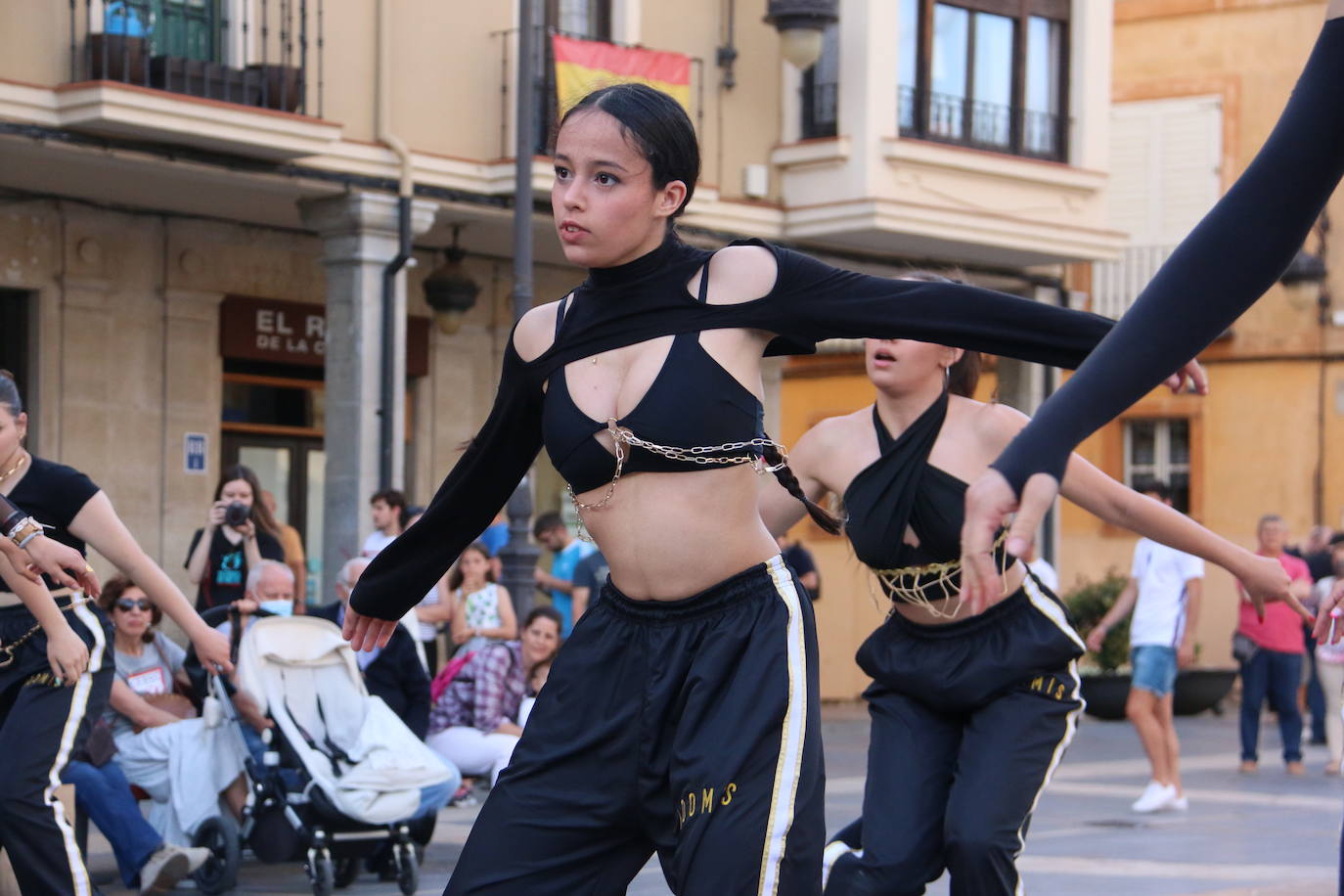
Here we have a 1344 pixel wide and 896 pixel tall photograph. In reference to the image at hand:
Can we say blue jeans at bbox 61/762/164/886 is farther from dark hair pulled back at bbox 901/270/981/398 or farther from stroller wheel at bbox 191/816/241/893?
dark hair pulled back at bbox 901/270/981/398

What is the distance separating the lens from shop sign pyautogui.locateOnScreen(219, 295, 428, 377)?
17.8 meters

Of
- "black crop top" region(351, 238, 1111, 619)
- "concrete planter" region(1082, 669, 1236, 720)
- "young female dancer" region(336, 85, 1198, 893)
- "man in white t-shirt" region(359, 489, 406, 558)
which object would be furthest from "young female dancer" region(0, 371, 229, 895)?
"concrete planter" region(1082, 669, 1236, 720)

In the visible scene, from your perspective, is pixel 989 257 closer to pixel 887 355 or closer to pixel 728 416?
pixel 887 355

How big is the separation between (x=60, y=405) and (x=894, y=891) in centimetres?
1229

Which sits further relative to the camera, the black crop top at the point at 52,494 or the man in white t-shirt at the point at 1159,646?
the man in white t-shirt at the point at 1159,646

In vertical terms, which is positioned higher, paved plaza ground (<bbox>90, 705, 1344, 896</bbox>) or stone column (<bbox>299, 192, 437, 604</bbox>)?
stone column (<bbox>299, 192, 437, 604</bbox>)

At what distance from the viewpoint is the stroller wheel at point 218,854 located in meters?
9.07

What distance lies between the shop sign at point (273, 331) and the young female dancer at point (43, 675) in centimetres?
1111

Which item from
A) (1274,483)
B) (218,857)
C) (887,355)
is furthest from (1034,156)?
(887,355)

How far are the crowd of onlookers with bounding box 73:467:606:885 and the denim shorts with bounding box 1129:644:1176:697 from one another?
361cm

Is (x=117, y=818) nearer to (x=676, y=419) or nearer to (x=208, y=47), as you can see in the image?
(x=676, y=419)

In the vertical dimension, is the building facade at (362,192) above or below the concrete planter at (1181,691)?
above

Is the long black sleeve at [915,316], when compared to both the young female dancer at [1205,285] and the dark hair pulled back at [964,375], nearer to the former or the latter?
the young female dancer at [1205,285]

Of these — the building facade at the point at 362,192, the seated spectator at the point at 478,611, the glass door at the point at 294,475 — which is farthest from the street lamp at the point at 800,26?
the seated spectator at the point at 478,611
